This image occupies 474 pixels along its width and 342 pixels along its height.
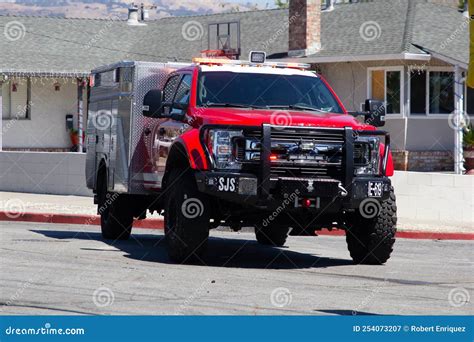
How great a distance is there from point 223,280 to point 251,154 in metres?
1.72

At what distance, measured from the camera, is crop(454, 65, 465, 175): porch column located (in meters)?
30.1

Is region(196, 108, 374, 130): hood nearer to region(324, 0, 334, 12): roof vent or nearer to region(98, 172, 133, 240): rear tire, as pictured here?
region(98, 172, 133, 240): rear tire

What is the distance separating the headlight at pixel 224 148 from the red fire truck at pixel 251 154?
0.04ft

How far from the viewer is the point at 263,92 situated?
14.7 meters

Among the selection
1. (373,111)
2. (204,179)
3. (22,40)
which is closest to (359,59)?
(22,40)

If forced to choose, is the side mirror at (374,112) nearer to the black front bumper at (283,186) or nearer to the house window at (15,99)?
the black front bumper at (283,186)

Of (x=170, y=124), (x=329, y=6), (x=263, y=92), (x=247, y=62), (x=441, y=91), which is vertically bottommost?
(x=170, y=124)

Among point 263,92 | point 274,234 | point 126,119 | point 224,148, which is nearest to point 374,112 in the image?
point 263,92

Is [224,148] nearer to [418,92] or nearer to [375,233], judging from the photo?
[375,233]

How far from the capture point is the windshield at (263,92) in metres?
14.5

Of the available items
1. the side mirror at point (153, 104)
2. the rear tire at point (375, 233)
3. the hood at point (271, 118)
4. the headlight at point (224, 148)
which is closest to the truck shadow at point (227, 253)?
the rear tire at point (375, 233)

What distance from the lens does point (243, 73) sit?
14.9 meters

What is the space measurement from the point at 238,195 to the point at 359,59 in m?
19.7

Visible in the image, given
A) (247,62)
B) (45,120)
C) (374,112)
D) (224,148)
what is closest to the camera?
(224,148)
